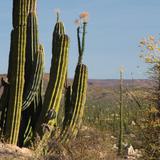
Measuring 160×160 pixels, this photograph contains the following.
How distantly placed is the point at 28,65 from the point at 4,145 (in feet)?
9.36

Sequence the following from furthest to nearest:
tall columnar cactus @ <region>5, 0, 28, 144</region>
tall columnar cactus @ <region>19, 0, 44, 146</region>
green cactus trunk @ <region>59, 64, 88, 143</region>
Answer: green cactus trunk @ <region>59, 64, 88, 143</region> → tall columnar cactus @ <region>19, 0, 44, 146</region> → tall columnar cactus @ <region>5, 0, 28, 144</region>

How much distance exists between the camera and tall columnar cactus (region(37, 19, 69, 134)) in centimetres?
1752

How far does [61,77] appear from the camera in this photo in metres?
17.6

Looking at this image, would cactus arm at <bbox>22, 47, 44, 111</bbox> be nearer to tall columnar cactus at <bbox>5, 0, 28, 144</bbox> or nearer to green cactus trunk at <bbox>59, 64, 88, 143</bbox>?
tall columnar cactus at <bbox>5, 0, 28, 144</bbox>

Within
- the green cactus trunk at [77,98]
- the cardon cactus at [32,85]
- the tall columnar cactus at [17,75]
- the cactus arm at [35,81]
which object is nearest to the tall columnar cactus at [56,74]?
the cardon cactus at [32,85]

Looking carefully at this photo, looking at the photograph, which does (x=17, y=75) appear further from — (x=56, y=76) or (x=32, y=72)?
(x=56, y=76)

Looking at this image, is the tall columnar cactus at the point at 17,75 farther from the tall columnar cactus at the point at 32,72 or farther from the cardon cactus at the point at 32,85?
the tall columnar cactus at the point at 32,72

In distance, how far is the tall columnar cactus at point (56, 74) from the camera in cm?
1752

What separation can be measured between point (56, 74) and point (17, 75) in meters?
1.25

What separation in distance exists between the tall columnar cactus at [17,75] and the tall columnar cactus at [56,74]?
2.89ft

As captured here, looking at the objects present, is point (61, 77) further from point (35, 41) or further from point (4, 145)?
point (4, 145)

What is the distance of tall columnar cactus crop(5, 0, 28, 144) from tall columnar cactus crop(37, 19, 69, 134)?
88 centimetres

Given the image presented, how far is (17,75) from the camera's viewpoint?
57.1 feet

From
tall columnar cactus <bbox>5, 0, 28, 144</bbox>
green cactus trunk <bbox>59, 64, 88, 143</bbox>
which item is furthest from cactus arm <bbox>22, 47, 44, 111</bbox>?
green cactus trunk <bbox>59, 64, 88, 143</bbox>
